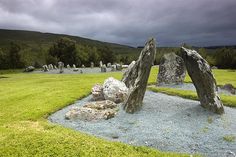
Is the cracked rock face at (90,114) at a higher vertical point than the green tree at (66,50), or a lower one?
lower

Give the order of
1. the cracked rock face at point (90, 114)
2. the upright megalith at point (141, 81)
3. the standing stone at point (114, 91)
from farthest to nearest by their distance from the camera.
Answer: the standing stone at point (114, 91)
the upright megalith at point (141, 81)
the cracked rock face at point (90, 114)

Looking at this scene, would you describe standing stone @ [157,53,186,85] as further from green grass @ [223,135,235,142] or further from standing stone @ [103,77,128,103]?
green grass @ [223,135,235,142]

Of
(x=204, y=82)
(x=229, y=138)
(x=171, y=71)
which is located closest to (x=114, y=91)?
(x=204, y=82)

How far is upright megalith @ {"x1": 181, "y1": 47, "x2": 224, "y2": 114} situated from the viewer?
739 inches

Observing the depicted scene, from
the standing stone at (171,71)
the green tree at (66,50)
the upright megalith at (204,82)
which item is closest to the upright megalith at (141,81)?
the upright megalith at (204,82)

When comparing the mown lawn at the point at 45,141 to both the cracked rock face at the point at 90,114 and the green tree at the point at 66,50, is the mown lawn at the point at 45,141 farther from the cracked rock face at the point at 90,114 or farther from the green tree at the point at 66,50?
the green tree at the point at 66,50

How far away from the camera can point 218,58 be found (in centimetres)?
9262

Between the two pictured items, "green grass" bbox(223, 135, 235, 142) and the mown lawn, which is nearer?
the mown lawn

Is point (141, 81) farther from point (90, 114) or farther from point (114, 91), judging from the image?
point (90, 114)

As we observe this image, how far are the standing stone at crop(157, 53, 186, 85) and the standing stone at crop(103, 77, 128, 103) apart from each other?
10.9 m

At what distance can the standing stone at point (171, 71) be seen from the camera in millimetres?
32594

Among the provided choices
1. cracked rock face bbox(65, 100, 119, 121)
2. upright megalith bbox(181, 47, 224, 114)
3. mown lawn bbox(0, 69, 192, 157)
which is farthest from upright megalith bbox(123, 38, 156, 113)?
mown lawn bbox(0, 69, 192, 157)

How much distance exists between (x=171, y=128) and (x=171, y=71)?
17972 millimetres

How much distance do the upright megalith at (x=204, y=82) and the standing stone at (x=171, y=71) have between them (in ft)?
41.1
